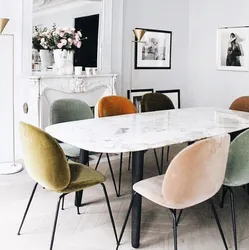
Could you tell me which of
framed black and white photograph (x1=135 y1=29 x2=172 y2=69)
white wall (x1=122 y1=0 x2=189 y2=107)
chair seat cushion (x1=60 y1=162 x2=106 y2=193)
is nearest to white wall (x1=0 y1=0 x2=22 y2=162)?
white wall (x1=122 y1=0 x2=189 y2=107)

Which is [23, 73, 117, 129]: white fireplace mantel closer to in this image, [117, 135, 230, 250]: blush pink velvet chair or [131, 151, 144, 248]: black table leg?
[131, 151, 144, 248]: black table leg

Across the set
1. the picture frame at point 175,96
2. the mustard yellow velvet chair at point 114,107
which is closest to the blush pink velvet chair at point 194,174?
Answer: the mustard yellow velvet chair at point 114,107

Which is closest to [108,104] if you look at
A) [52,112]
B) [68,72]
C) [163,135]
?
[52,112]

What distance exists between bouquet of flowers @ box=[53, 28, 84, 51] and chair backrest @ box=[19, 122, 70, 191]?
2.35 meters

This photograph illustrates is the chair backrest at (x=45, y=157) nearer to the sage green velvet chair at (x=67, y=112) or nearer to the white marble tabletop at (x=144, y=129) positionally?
the white marble tabletop at (x=144, y=129)

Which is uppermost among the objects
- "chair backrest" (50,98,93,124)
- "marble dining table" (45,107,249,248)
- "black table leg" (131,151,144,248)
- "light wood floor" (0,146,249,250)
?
"chair backrest" (50,98,93,124)

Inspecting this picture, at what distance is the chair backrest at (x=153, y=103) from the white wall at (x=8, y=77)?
1485mm

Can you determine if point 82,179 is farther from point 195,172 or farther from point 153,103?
point 153,103

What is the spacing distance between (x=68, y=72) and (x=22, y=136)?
7.99 feet

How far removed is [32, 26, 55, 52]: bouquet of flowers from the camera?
175 inches

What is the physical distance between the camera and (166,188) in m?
2.20

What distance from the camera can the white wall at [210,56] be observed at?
219 inches

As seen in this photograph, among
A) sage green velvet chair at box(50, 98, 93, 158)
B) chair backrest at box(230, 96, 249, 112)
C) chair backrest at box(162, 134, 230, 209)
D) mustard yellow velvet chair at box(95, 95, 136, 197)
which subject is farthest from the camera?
chair backrest at box(230, 96, 249, 112)

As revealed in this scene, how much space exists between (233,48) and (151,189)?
3846mm
